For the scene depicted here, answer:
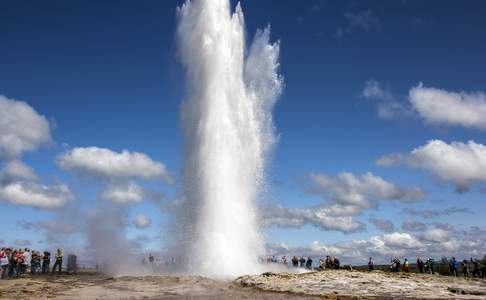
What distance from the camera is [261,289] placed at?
945 inches

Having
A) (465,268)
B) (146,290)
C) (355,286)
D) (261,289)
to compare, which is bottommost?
(146,290)

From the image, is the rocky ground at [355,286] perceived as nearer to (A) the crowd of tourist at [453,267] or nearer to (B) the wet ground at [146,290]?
(B) the wet ground at [146,290]

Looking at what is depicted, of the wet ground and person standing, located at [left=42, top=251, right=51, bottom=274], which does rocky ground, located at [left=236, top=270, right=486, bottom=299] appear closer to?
the wet ground

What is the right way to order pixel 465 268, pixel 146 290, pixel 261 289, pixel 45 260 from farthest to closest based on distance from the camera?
pixel 465 268, pixel 45 260, pixel 261 289, pixel 146 290

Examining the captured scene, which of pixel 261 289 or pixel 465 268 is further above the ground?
pixel 465 268

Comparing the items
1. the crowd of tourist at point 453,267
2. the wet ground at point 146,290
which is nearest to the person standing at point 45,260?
the wet ground at point 146,290

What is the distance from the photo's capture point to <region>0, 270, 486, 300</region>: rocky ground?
21172 millimetres

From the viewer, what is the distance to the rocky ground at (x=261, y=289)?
69.5ft

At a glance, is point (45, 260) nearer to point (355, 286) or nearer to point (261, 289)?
point (261, 289)

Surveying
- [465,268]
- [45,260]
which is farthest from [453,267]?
[45,260]

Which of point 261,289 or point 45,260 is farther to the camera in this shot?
point 45,260

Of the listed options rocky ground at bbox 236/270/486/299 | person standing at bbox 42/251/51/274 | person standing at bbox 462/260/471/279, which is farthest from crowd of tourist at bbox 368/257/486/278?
person standing at bbox 42/251/51/274

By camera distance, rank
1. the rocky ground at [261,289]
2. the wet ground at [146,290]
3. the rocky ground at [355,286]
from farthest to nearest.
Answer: the rocky ground at [355,286] < the rocky ground at [261,289] < the wet ground at [146,290]

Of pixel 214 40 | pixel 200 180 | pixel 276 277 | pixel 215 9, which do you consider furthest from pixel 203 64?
pixel 276 277
